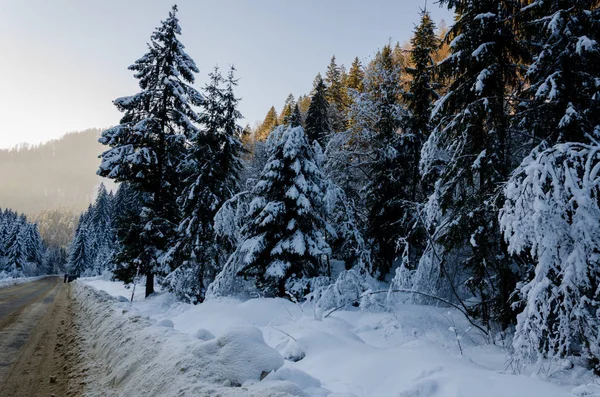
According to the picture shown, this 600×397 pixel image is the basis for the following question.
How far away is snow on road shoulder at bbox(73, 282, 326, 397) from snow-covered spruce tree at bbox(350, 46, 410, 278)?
10836mm

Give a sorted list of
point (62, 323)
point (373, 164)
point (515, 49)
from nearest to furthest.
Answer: point (515, 49)
point (62, 323)
point (373, 164)

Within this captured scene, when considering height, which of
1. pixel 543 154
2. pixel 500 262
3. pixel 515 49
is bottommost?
pixel 500 262

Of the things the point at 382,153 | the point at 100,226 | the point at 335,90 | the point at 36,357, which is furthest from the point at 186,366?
the point at 100,226

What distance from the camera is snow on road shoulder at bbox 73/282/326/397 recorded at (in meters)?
3.70

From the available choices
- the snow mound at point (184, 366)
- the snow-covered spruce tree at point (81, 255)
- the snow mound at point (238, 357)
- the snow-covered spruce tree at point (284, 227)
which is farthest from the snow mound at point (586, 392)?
the snow-covered spruce tree at point (81, 255)

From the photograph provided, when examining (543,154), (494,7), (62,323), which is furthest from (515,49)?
(62,323)

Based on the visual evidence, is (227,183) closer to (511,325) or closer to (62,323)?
(62,323)

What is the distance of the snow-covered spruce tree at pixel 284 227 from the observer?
10.6 m

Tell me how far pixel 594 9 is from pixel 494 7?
2.23m

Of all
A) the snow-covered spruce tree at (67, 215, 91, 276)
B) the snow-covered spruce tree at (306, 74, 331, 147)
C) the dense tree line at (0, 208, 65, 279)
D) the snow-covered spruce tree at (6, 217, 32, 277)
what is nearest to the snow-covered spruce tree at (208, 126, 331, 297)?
the snow-covered spruce tree at (306, 74, 331, 147)

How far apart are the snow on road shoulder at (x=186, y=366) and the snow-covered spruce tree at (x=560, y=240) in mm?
Result: 3418

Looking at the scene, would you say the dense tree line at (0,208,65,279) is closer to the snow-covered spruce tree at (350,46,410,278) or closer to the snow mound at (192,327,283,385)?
the snow-covered spruce tree at (350,46,410,278)

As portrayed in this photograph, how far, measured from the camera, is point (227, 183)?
16203mm

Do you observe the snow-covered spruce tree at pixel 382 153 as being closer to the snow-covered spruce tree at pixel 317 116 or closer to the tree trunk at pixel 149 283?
the snow-covered spruce tree at pixel 317 116
